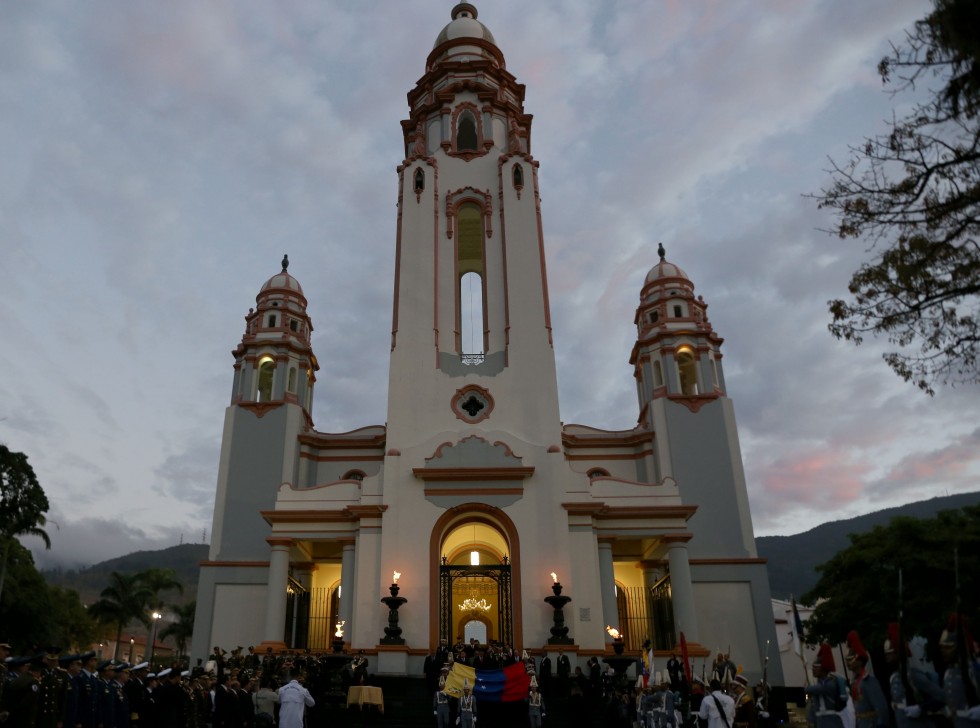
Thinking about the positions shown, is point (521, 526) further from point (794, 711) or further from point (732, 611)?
point (794, 711)

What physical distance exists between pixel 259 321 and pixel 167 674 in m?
24.4

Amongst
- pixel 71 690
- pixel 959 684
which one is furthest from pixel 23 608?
pixel 959 684

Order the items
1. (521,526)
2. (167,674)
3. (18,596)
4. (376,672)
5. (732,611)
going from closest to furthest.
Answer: (167,674)
(376,672)
(521,526)
(732,611)
(18,596)

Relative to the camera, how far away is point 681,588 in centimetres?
2589

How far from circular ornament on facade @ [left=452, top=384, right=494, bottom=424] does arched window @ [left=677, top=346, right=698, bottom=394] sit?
10468 mm

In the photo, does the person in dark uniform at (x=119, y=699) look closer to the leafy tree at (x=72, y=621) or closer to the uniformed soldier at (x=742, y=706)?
the uniformed soldier at (x=742, y=706)

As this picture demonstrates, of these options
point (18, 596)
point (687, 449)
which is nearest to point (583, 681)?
point (687, 449)

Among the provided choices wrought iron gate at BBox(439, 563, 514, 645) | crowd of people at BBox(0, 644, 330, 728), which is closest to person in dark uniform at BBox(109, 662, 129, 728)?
crowd of people at BBox(0, 644, 330, 728)

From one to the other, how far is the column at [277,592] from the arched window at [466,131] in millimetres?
18724

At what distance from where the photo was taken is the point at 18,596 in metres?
39.3

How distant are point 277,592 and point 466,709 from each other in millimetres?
10977

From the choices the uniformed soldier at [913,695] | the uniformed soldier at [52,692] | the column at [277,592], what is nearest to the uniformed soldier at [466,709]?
the uniformed soldier at [52,692]

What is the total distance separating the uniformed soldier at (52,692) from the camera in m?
10.9

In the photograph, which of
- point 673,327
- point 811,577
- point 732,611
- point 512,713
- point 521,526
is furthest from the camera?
point 811,577
